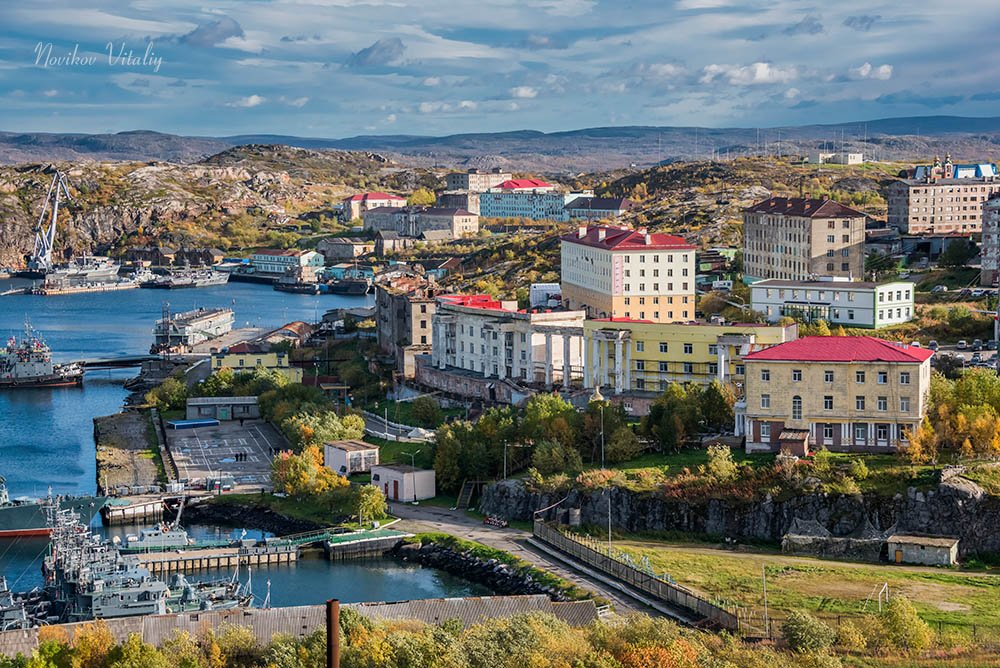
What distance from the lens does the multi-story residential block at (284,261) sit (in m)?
111

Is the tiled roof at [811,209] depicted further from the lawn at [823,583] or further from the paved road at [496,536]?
the lawn at [823,583]

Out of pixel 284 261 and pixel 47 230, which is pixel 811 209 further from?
pixel 47 230

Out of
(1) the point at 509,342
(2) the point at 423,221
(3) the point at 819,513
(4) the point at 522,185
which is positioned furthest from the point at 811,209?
(4) the point at 522,185

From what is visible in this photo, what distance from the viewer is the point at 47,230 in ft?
440

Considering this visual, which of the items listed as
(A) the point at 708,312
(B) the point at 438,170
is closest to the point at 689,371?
(A) the point at 708,312

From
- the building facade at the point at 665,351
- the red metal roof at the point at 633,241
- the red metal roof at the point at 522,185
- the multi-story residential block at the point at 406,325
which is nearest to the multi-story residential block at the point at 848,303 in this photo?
the red metal roof at the point at 633,241

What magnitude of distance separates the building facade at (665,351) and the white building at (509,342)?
162 cm

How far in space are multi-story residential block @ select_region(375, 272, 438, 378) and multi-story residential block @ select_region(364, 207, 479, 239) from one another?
2374 inches

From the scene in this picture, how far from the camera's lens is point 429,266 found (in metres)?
100

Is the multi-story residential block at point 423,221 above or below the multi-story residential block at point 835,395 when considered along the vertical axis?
above

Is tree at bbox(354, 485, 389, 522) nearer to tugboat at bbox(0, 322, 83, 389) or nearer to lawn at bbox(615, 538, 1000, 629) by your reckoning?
lawn at bbox(615, 538, 1000, 629)

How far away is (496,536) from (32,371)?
34.4m

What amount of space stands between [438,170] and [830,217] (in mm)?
125647

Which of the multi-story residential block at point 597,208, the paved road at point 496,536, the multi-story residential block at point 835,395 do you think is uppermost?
the multi-story residential block at point 597,208
